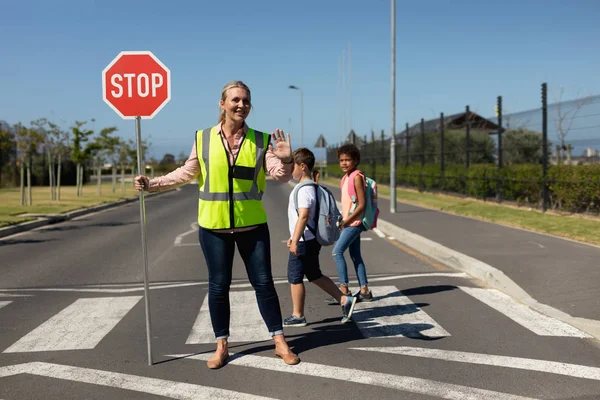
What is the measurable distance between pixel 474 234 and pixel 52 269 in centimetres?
727

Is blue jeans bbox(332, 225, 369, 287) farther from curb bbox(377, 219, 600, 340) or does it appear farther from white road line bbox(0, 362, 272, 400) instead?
white road line bbox(0, 362, 272, 400)

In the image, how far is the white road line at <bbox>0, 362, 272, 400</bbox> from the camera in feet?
13.7

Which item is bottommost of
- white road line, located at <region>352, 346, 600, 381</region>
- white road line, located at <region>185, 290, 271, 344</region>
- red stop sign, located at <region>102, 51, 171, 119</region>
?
white road line, located at <region>185, 290, 271, 344</region>

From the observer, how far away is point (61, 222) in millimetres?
18375

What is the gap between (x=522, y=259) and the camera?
9398mm

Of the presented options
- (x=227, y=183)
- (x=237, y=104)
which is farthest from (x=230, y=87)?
(x=227, y=183)

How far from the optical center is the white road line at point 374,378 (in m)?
4.14

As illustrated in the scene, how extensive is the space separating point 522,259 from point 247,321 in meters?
4.73

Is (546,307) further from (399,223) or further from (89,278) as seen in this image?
(399,223)

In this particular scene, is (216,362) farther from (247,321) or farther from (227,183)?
(247,321)

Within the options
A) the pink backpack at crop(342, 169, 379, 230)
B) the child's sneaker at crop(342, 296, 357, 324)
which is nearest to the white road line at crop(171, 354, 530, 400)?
the child's sneaker at crop(342, 296, 357, 324)

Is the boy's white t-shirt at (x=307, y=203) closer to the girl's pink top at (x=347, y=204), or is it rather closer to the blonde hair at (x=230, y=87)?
the girl's pink top at (x=347, y=204)

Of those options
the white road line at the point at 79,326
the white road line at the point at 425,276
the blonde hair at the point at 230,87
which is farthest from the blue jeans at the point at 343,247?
the blonde hair at the point at 230,87

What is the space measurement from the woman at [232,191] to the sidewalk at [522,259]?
279cm
